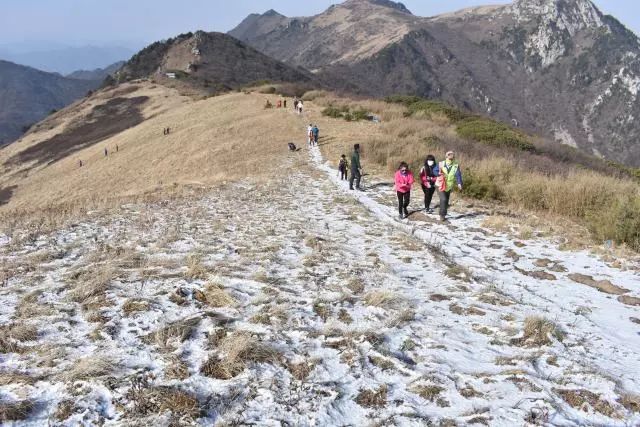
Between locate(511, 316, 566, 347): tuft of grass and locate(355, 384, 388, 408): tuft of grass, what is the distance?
6.49 feet

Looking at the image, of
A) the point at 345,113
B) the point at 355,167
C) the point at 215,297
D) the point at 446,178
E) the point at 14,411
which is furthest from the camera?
the point at 345,113

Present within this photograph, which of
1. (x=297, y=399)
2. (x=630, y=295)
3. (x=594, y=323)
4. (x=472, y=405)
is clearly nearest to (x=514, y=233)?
(x=630, y=295)

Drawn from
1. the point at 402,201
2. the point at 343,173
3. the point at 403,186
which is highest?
the point at 403,186

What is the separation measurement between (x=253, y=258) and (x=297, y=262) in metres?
0.81

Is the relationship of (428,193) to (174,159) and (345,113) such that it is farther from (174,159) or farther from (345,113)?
(345,113)

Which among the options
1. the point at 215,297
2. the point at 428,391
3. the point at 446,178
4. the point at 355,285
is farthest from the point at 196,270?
the point at 446,178

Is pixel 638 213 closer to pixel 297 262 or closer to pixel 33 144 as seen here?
pixel 297 262

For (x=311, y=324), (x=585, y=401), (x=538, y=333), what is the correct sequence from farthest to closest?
(x=311, y=324)
(x=538, y=333)
(x=585, y=401)

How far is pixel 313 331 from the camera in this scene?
5.49 metres

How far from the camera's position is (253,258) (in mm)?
8172

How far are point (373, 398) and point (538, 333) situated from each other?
242 cm

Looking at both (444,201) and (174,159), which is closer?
(444,201)

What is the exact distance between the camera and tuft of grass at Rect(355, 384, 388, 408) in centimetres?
423

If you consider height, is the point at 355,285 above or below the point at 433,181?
below
